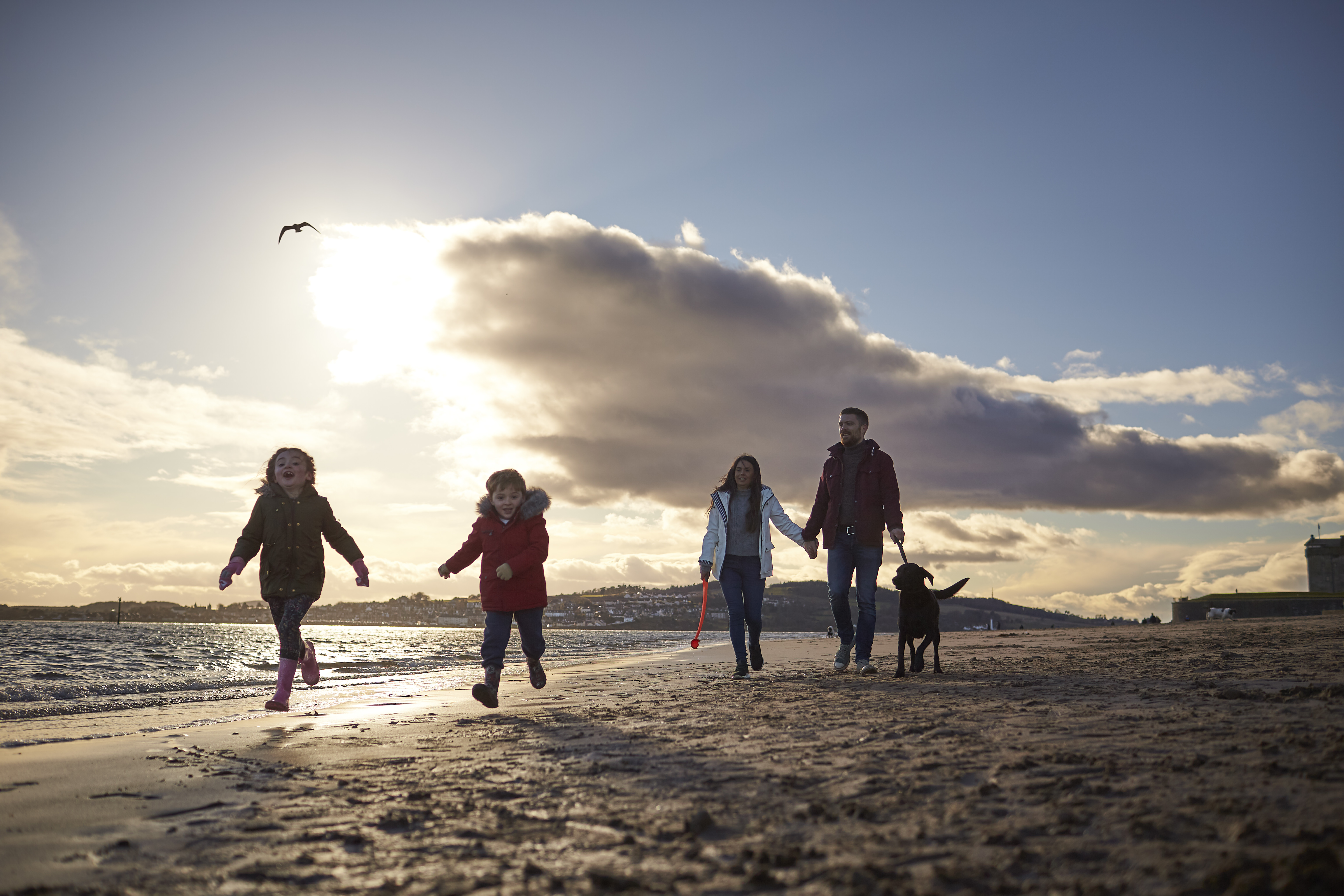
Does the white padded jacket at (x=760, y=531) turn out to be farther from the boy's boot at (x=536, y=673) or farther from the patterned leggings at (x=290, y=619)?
the patterned leggings at (x=290, y=619)

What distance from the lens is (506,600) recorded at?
261 inches

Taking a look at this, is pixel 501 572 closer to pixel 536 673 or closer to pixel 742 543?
pixel 536 673

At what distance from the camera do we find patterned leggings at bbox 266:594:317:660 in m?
6.96

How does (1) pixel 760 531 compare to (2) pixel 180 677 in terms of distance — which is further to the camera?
(2) pixel 180 677

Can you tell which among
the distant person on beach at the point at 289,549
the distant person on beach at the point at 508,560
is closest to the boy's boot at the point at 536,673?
the distant person on beach at the point at 508,560

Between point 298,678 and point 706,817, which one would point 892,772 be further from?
point 298,678

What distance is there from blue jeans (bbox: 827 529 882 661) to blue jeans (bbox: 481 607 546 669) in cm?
301

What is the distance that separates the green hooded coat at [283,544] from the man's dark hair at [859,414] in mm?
5401

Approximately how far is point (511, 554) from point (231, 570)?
2425mm

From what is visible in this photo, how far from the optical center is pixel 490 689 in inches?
251

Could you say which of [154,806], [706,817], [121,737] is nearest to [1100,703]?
[706,817]

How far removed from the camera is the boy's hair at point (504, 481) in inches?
269

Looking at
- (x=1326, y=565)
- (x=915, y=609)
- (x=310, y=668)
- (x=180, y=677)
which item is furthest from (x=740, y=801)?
(x=1326, y=565)

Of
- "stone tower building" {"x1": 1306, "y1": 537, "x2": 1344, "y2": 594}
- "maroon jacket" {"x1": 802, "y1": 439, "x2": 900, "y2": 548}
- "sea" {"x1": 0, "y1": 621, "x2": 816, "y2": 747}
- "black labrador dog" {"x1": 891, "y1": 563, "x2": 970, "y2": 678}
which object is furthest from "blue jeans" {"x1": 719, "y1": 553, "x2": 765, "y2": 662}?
"stone tower building" {"x1": 1306, "y1": 537, "x2": 1344, "y2": 594}
